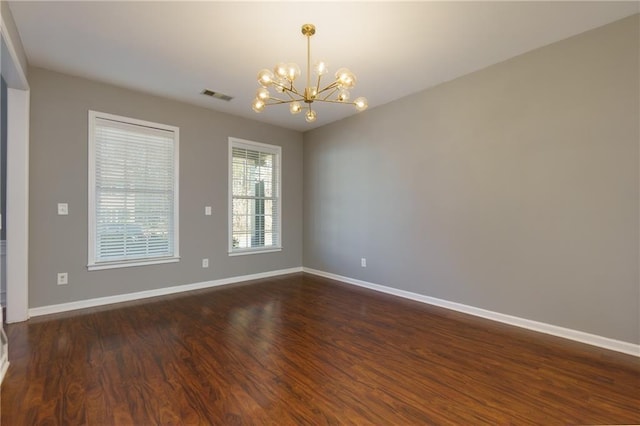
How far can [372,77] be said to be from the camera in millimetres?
3439

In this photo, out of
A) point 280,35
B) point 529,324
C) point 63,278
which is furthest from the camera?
point 63,278

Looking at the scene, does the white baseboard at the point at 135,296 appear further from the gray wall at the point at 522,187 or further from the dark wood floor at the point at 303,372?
the gray wall at the point at 522,187

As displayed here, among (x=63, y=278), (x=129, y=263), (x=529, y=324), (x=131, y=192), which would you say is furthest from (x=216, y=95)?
(x=529, y=324)

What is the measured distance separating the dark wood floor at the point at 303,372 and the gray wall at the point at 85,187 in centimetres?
48

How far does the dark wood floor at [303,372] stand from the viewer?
67.4 inches

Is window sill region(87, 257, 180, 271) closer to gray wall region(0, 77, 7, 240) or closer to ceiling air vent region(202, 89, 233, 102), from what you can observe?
gray wall region(0, 77, 7, 240)

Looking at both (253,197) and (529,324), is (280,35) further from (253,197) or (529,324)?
(529,324)

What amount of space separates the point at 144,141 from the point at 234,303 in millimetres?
2441

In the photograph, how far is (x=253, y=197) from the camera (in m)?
5.09

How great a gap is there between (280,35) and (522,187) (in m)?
2.73

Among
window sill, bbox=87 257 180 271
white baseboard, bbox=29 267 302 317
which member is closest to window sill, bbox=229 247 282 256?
white baseboard, bbox=29 267 302 317

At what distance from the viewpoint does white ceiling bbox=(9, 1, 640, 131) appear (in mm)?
2322

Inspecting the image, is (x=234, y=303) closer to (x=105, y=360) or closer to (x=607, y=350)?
(x=105, y=360)

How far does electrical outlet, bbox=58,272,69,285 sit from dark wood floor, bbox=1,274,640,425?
369 millimetres
